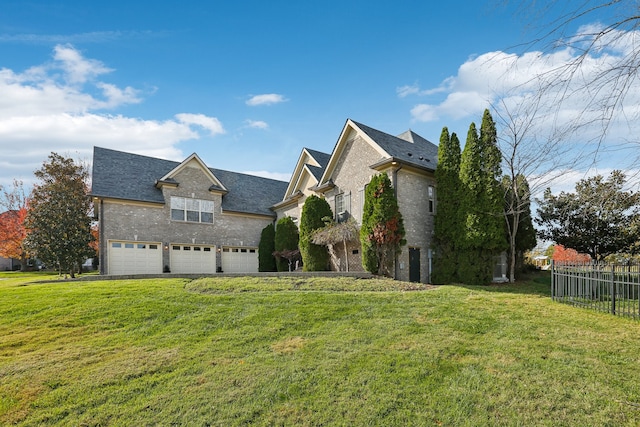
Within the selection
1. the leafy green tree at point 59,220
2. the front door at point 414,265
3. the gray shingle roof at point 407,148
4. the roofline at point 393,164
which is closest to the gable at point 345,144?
the gray shingle roof at point 407,148

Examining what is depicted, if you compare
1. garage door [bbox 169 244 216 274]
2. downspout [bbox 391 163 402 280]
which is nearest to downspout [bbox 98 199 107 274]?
garage door [bbox 169 244 216 274]

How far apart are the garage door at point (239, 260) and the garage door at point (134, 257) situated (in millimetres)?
4319

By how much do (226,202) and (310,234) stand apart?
27.6ft

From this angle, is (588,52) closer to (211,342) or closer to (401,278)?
(211,342)

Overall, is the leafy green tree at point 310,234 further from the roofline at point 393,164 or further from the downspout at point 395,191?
the downspout at point 395,191

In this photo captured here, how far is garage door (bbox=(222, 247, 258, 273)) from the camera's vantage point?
2411 cm

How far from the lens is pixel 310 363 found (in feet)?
19.4

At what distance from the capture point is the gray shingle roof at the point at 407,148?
17750 mm

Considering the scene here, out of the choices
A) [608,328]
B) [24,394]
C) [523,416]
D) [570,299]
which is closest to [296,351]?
[523,416]

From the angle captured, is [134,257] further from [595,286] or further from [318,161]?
[595,286]

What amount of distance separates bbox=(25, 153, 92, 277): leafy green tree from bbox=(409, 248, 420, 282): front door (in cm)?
1943

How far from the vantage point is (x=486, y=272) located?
16.4m

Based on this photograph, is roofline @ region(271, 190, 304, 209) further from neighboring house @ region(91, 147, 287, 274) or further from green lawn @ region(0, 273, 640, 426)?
green lawn @ region(0, 273, 640, 426)

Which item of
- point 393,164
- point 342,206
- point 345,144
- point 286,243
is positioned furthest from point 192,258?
point 393,164
